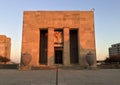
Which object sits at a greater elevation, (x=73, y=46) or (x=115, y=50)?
(x=115, y=50)

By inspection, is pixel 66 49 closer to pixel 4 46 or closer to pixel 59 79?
pixel 59 79

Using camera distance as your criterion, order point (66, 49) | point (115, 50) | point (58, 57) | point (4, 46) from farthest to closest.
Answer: point (115, 50), point (4, 46), point (58, 57), point (66, 49)

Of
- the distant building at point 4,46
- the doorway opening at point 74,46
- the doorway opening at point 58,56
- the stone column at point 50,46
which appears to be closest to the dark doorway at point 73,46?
the doorway opening at point 74,46

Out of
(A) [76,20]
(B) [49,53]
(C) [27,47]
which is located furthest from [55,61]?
(A) [76,20]

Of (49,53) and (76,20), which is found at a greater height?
(76,20)

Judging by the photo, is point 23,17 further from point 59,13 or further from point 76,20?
point 76,20

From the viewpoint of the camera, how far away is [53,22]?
35.8 metres

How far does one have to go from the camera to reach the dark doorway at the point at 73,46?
1499 inches

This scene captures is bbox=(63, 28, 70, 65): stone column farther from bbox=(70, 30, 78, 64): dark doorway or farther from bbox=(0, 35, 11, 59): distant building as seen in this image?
bbox=(0, 35, 11, 59): distant building

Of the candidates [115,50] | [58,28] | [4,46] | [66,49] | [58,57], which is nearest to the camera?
[66,49]

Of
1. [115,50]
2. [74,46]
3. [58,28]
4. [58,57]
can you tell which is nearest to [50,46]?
[58,28]

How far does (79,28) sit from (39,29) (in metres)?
7.62

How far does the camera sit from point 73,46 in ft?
127

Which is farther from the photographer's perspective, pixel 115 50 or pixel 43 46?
→ pixel 115 50
